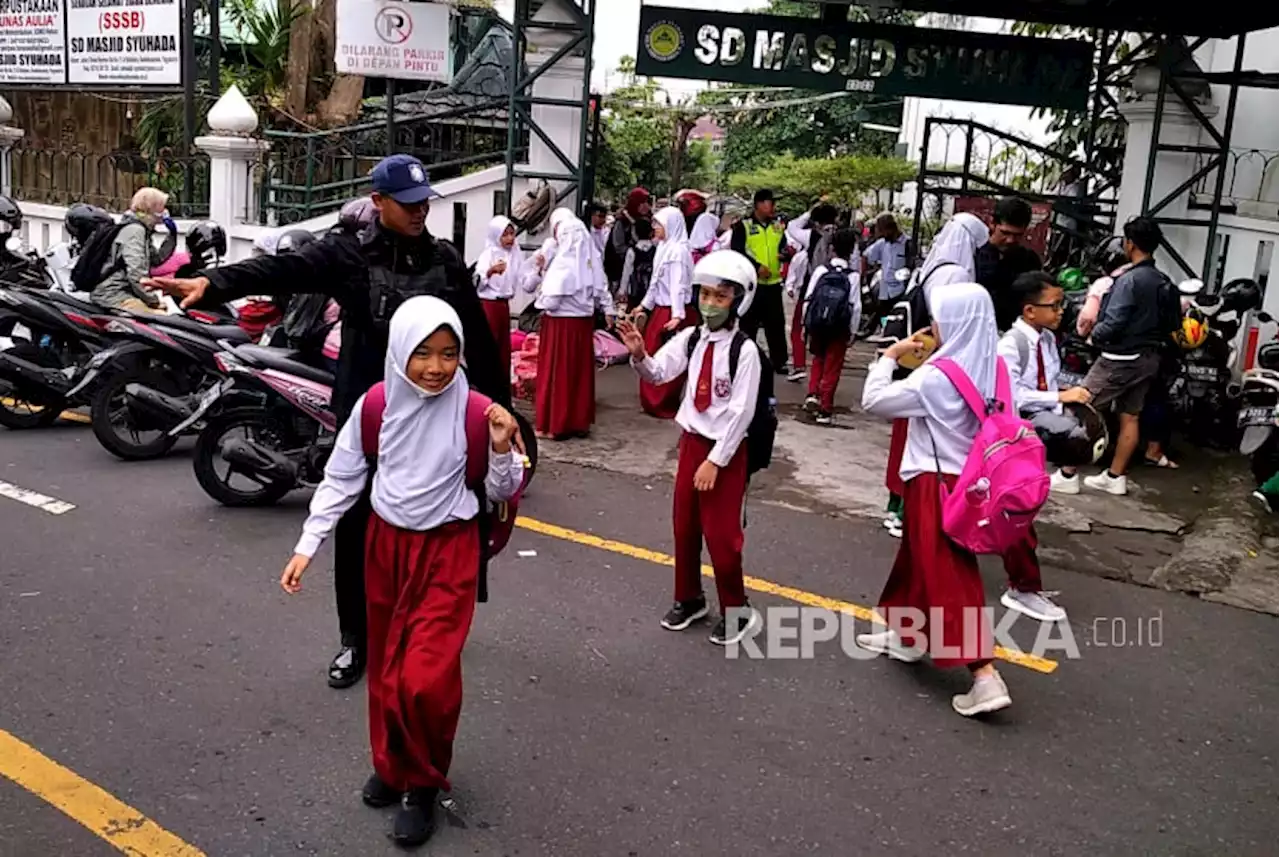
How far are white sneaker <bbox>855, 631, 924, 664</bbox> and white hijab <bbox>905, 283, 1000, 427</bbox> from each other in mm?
924

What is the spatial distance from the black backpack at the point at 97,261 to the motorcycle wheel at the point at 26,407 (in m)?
0.50

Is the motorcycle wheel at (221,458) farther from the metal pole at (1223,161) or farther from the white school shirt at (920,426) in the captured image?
the metal pole at (1223,161)

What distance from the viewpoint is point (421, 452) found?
10.9 feet

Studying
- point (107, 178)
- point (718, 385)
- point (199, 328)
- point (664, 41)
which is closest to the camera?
point (718, 385)

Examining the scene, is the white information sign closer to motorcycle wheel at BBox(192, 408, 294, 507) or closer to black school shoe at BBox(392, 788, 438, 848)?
motorcycle wheel at BBox(192, 408, 294, 507)

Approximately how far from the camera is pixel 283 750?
373 centimetres

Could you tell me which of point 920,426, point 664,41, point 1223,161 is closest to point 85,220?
point 664,41

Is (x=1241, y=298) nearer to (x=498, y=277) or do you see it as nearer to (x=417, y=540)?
(x=498, y=277)

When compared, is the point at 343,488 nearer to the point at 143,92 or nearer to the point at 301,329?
the point at 301,329

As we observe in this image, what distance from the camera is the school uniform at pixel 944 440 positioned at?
13.8 ft

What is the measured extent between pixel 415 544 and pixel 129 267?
5046 mm

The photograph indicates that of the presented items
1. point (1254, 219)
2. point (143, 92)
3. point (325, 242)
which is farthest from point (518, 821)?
point (143, 92)

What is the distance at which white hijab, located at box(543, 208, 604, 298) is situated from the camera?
7.93 metres

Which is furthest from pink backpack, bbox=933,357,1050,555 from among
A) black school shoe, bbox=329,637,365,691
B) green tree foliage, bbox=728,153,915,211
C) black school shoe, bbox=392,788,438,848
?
green tree foliage, bbox=728,153,915,211
